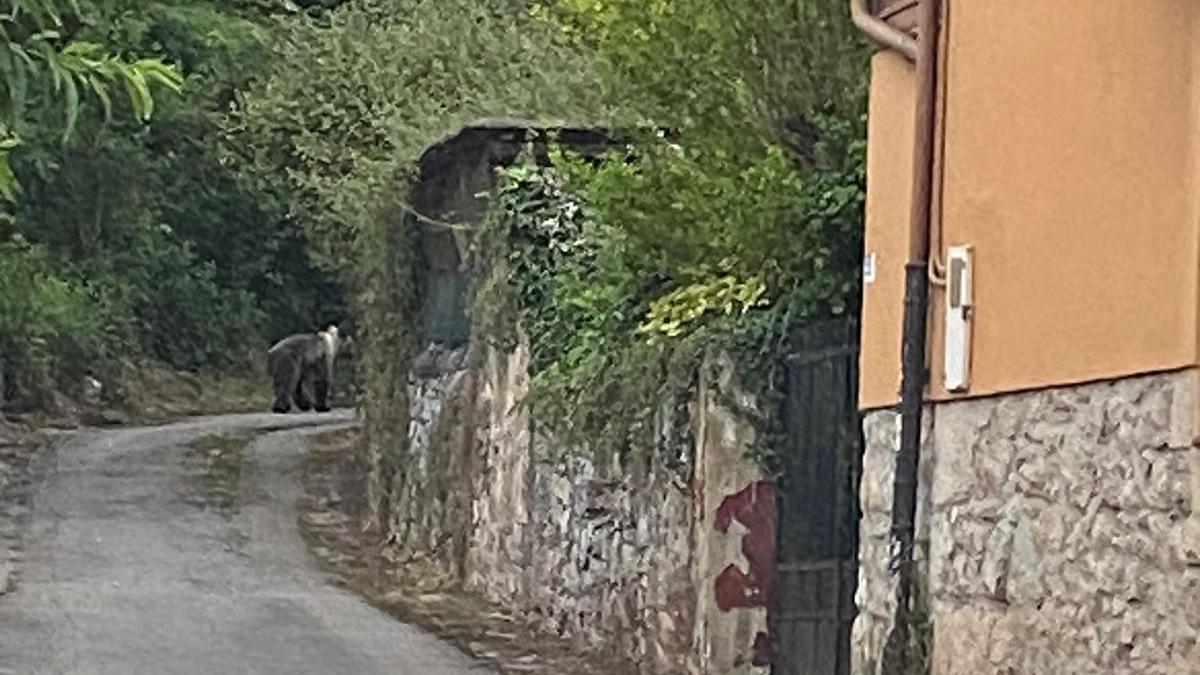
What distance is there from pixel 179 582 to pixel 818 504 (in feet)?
23.5

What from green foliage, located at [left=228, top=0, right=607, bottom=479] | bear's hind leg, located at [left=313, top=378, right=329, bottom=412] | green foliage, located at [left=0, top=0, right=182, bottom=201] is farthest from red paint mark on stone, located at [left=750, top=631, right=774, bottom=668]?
bear's hind leg, located at [left=313, top=378, right=329, bottom=412]

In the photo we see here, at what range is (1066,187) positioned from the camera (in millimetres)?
7844

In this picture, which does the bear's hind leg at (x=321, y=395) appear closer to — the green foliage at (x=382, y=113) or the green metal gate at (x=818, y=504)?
the green foliage at (x=382, y=113)

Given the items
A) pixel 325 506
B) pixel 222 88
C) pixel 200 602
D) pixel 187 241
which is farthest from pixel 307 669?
pixel 187 241

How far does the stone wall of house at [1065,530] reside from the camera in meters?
6.95

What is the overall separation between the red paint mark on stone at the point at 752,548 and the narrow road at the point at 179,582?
84.4 inches

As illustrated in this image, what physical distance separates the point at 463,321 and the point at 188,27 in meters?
13.6

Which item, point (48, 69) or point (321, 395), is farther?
point (321, 395)

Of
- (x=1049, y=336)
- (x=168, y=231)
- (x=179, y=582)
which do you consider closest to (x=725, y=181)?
(x=1049, y=336)

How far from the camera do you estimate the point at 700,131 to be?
39.1 ft

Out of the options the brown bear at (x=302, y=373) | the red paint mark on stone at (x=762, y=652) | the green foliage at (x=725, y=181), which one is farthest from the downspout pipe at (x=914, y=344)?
the brown bear at (x=302, y=373)

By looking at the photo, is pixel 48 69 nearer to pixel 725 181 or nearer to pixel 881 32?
pixel 725 181

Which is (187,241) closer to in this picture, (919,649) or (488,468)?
(488,468)

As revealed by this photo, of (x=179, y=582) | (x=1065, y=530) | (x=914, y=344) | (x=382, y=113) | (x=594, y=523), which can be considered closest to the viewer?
(x=1065, y=530)
